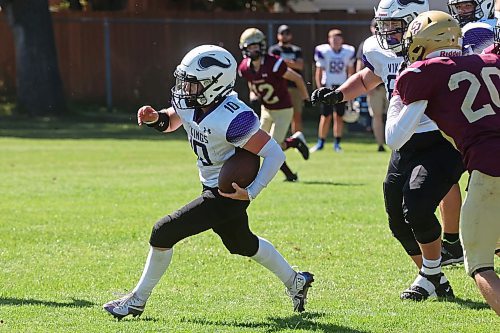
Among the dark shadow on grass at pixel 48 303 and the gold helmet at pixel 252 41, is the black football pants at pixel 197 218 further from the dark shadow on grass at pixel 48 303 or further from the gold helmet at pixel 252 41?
the gold helmet at pixel 252 41

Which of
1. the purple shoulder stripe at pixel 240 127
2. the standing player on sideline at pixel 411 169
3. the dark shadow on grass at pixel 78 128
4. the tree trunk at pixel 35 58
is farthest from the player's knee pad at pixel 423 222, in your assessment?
the tree trunk at pixel 35 58

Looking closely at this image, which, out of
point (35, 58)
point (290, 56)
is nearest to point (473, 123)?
point (290, 56)

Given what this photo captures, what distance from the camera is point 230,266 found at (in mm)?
7148

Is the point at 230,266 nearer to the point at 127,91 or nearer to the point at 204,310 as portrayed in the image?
the point at 204,310

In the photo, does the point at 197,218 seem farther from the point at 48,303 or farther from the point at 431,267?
the point at 431,267

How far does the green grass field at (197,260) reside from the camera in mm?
5531

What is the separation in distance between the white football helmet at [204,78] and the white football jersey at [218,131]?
0.08m

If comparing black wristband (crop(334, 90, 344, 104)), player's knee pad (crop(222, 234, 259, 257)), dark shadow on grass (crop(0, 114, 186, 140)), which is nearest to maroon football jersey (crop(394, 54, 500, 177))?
player's knee pad (crop(222, 234, 259, 257))

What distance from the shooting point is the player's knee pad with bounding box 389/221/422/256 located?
6.16 m

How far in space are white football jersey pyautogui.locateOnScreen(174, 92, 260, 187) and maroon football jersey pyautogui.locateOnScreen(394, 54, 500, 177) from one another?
91cm

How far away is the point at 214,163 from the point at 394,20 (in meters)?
1.48

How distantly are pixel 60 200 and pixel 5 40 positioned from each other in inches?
564

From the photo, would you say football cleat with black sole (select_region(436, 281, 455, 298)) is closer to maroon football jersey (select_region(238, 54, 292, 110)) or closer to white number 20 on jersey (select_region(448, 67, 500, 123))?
white number 20 on jersey (select_region(448, 67, 500, 123))

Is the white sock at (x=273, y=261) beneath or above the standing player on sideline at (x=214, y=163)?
beneath
